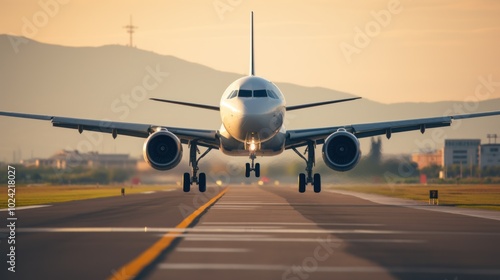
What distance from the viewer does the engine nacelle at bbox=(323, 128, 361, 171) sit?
4700 cm

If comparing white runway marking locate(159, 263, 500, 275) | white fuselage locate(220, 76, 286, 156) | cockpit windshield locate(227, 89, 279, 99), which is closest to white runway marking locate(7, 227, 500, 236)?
A: white runway marking locate(159, 263, 500, 275)

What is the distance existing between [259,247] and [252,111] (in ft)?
67.9

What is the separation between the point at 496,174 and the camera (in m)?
133

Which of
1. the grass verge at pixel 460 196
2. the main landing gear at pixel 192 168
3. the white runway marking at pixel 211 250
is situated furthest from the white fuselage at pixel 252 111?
the white runway marking at pixel 211 250

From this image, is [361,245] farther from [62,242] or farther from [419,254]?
[62,242]

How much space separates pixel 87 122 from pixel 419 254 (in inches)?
1298

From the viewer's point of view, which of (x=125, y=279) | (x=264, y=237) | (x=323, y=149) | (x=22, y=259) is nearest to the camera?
(x=125, y=279)

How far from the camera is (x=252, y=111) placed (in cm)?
4191

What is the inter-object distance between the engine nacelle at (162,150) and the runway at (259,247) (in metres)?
11.8

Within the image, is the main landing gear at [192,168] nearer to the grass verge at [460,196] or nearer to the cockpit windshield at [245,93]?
the cockpit windshield at [245,93]

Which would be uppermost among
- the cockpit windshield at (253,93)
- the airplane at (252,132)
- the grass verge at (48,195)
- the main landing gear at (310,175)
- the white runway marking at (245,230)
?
the cockpit windshield at (253,93)

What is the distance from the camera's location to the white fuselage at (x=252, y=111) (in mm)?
42062

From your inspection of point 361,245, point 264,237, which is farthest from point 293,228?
point 361,245

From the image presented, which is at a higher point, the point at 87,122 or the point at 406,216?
the point at 87,122
